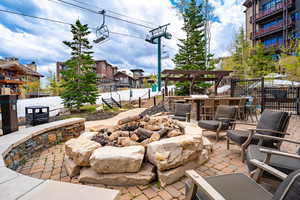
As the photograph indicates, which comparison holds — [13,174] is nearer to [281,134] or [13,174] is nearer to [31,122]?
[31,122]

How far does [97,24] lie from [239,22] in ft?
50.1

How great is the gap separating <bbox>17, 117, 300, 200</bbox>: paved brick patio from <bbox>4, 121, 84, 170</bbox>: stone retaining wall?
0.12 m

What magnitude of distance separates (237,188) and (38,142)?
3.71 metres

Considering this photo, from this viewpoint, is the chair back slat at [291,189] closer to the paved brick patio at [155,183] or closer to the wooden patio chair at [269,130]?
the paved brick patio at [155,183]

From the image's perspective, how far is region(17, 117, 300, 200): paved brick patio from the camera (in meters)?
1.70

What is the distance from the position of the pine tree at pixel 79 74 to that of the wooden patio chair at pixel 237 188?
966 cm

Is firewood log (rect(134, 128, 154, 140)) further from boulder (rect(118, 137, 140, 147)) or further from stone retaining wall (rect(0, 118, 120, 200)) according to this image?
stone retaining wall (rect(0, 118, 120, 200))

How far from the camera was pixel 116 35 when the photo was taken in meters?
12.3

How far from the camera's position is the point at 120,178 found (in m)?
1.85

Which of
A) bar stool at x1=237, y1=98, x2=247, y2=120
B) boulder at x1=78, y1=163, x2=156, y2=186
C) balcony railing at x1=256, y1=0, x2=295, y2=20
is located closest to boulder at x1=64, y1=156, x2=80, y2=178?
boulder at x1=78, y1=163, x2=156, y2=186

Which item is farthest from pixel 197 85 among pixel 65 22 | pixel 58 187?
pixel 58 187

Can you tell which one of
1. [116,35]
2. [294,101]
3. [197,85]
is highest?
[116,35]

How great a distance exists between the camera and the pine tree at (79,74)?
927 centimetres

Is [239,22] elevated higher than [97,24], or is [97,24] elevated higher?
[239,22]
